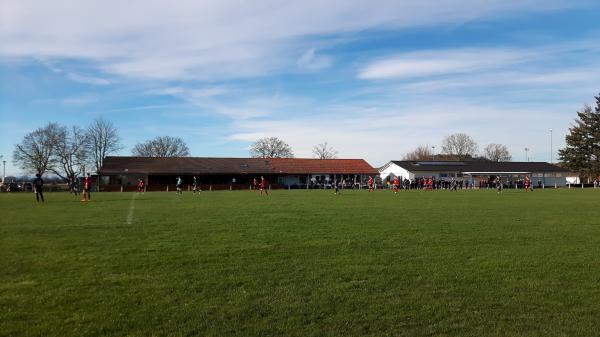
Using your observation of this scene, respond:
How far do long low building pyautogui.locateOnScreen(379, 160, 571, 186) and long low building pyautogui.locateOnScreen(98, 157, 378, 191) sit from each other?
7140mm

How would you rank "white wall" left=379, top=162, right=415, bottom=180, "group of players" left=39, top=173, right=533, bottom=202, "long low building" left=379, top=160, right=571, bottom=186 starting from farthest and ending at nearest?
"long low building" left=379, top=160, right=571, bottom=186 < "white wall" left=379, top=162, right=415, bottom=180 < "group of players" left=39, top=173, right=533, bottom=202

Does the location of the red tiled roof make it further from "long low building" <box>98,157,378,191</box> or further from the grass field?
the grass field

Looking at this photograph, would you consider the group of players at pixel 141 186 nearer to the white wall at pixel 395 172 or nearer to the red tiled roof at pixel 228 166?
the red tiled roof at pixel 228 166

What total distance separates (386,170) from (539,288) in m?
85.0

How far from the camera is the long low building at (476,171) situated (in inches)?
3292

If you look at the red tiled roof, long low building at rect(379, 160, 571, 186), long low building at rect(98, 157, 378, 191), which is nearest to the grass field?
long low building at rect(98, 157, 378, 191)

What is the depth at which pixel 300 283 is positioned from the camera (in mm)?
7223

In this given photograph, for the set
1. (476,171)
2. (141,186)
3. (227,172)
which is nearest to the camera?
(141,186)

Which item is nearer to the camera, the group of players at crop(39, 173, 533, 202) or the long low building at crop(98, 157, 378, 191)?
the group of players at crop(39, 173, 533, 202)

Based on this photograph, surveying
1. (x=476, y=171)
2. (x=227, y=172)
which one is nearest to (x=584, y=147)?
(x=476, y=171)

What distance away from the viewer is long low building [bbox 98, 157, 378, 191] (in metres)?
68.7

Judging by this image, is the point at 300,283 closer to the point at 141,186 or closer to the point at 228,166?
the point at 141,186

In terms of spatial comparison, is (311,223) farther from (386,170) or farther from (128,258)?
(386,170)

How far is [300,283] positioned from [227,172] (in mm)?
67359
